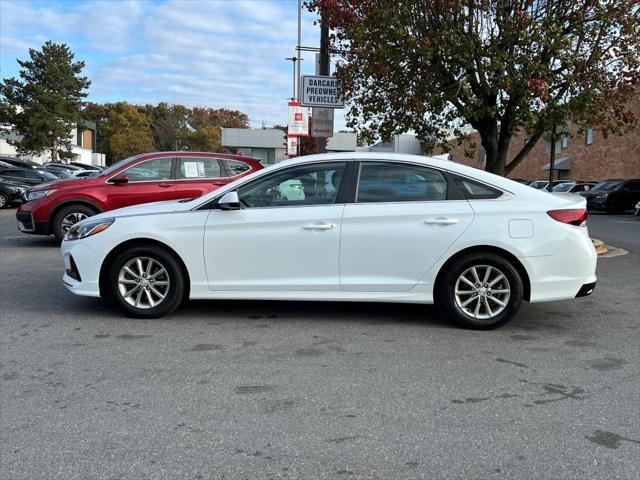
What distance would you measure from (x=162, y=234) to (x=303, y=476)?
3179mm

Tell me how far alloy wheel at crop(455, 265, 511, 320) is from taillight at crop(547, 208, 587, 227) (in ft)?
2.45

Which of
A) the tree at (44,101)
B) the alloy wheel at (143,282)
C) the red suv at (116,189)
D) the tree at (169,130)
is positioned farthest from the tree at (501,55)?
the tree at (169,130)

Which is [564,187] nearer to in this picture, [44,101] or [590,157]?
[590,157]

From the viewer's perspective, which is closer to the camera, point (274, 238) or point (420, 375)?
point (420, 375)

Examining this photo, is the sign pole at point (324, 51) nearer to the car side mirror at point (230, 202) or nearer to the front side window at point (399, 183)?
the front side window at point (399, 183)

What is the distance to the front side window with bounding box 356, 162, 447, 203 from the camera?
5.48 metres

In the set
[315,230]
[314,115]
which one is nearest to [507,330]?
[315,230]

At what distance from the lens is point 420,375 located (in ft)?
13.9

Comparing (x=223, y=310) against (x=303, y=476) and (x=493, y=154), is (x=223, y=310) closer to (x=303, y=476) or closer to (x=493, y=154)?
(x=303, y=476)

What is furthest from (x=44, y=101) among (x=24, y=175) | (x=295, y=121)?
(x=295, y=121)

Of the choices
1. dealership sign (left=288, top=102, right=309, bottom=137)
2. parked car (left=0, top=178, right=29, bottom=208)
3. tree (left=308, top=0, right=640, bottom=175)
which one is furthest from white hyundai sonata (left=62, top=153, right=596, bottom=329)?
parked car (left=0, top=178, right=29, bottom=208)

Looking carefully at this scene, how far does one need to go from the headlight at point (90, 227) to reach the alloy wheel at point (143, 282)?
0.44 meters

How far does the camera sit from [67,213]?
10094 mm

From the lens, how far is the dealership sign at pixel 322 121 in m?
12.5
